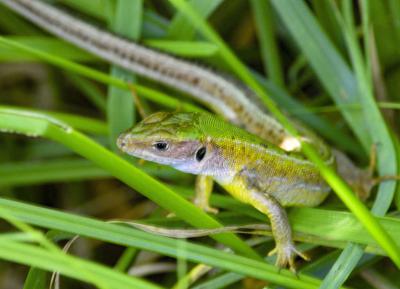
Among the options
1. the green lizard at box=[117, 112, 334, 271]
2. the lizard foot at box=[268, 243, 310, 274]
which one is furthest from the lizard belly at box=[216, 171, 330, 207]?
the lizard foot at box=[268, 243, 310, 274]

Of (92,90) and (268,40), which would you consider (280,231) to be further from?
(92,90)

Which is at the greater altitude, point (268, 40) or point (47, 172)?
point (268, 40)

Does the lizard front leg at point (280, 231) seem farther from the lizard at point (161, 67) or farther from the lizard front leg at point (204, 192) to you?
the lizard at point (161, 67)

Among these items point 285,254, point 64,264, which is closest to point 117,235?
point 64,264

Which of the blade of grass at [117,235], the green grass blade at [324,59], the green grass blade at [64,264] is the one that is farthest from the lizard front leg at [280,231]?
the green grass blade at [64,264]

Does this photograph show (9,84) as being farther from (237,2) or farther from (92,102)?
(237,2)

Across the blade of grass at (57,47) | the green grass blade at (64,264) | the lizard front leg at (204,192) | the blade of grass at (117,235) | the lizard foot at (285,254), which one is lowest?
the green grass blade at (64,264)
